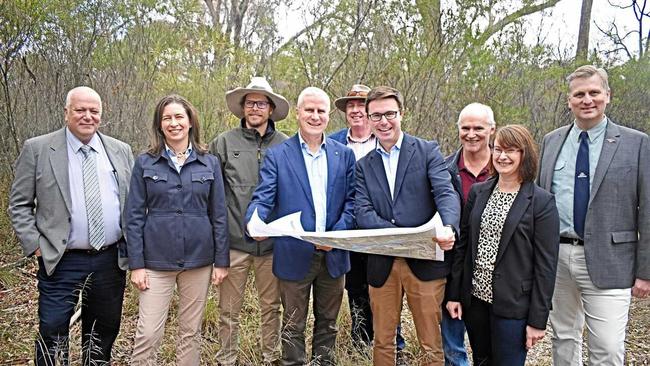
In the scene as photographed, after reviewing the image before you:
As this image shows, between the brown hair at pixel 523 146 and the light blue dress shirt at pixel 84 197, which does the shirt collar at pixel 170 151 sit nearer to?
the light blue dress shirt at pixel 84 197

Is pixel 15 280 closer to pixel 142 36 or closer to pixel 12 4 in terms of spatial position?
pixel 12 4

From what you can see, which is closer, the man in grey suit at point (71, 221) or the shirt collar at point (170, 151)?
the man in grey suit at point (71, 221)

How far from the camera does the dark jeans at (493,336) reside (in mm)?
2863

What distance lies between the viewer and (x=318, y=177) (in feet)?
11.5

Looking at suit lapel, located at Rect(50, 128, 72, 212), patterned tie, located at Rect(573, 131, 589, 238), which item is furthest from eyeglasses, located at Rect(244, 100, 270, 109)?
patterned tie, located at Rect(573, 131, 589, 238)

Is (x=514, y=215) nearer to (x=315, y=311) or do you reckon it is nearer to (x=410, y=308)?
(x=410, y=308)

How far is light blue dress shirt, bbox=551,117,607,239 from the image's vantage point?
324 cm

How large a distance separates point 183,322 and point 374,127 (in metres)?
1.92

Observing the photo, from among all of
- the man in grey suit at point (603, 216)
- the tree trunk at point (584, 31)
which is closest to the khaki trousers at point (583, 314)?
the man in grey suit at point (603, 216)

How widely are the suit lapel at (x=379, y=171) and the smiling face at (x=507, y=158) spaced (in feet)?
2.35

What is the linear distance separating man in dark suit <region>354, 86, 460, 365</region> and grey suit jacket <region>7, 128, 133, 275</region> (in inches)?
77.8

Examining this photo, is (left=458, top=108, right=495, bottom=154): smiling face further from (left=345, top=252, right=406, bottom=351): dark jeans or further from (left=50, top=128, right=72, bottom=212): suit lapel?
(left=50, top=128, right=72, bottom=212): suit lapel

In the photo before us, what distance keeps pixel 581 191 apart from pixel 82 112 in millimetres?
3410

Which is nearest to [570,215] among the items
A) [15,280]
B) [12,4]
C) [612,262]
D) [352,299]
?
[612,262]
